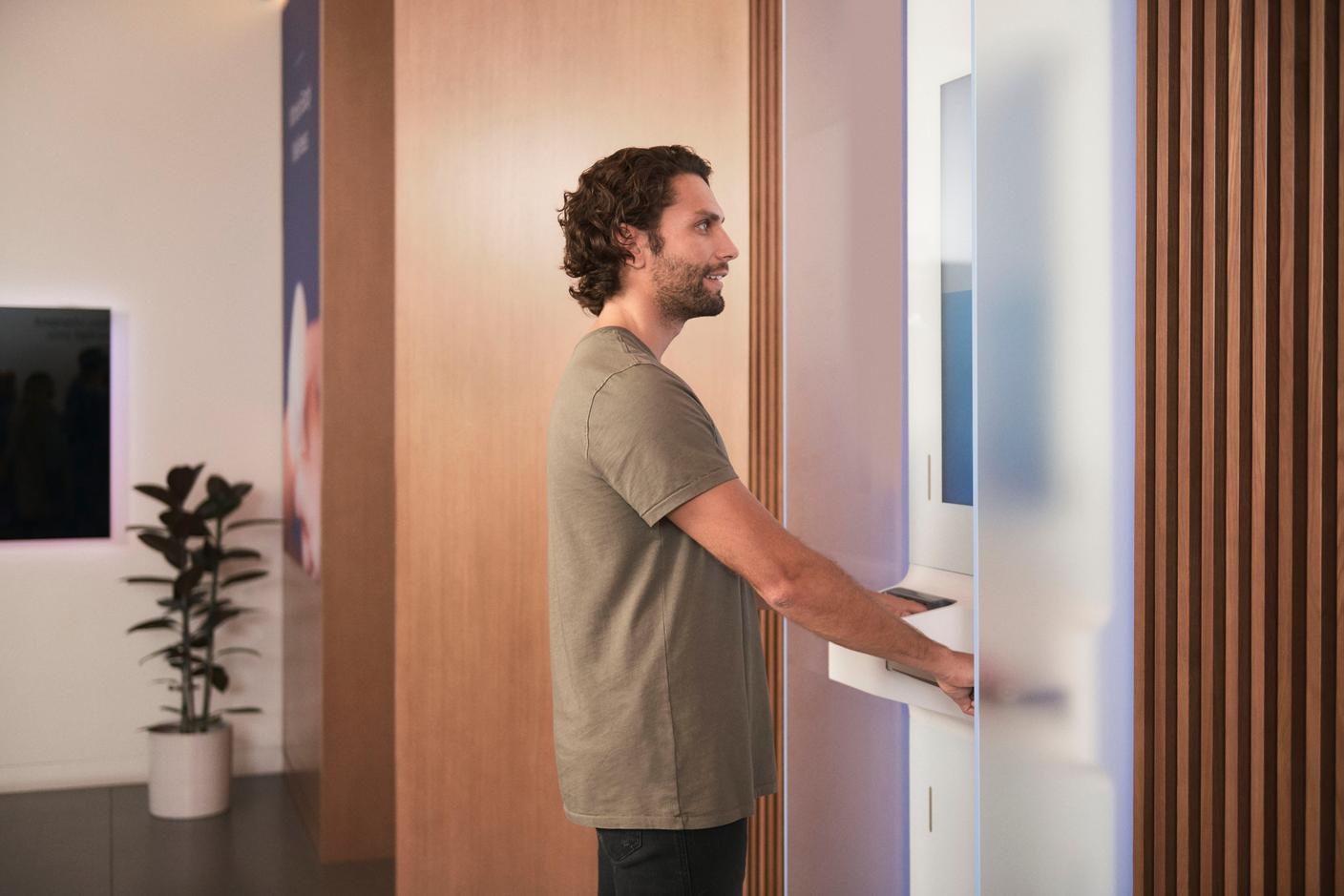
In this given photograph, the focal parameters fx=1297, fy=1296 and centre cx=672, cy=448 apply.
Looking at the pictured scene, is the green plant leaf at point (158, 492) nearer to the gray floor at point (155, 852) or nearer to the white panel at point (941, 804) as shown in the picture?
A: the gray floor at point (155, 852)

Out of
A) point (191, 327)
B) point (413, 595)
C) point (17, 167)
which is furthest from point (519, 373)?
point (17, 167)

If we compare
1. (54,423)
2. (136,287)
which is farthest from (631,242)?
(54,423)

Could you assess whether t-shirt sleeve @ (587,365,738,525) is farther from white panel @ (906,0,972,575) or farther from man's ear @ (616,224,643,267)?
white panel @ (906,0,972,575)

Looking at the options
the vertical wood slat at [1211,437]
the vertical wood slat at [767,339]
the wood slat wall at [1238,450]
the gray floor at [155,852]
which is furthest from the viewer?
the gray floor at [155,852]

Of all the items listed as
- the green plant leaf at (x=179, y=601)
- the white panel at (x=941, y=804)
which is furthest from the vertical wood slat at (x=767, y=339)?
the green plant leaf at (x=179, y=601)

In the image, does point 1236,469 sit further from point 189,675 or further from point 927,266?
point 189,675

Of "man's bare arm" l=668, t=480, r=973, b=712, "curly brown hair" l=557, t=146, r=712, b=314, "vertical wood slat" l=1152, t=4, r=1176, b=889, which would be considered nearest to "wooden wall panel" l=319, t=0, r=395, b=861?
"curly brown hair" l=557, t=146, r=712, b=314

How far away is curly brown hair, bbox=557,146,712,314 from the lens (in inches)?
83.1

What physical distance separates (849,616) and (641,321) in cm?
58

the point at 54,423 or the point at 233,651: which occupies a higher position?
the point at 54,423

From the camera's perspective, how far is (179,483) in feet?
17.1

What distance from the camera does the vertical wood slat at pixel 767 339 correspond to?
3.18 meters

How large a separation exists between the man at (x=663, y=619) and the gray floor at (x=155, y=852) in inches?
109

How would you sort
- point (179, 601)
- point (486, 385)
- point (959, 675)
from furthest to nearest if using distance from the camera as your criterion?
point (179, 601) → point (486, 385) → point (959, 675)
